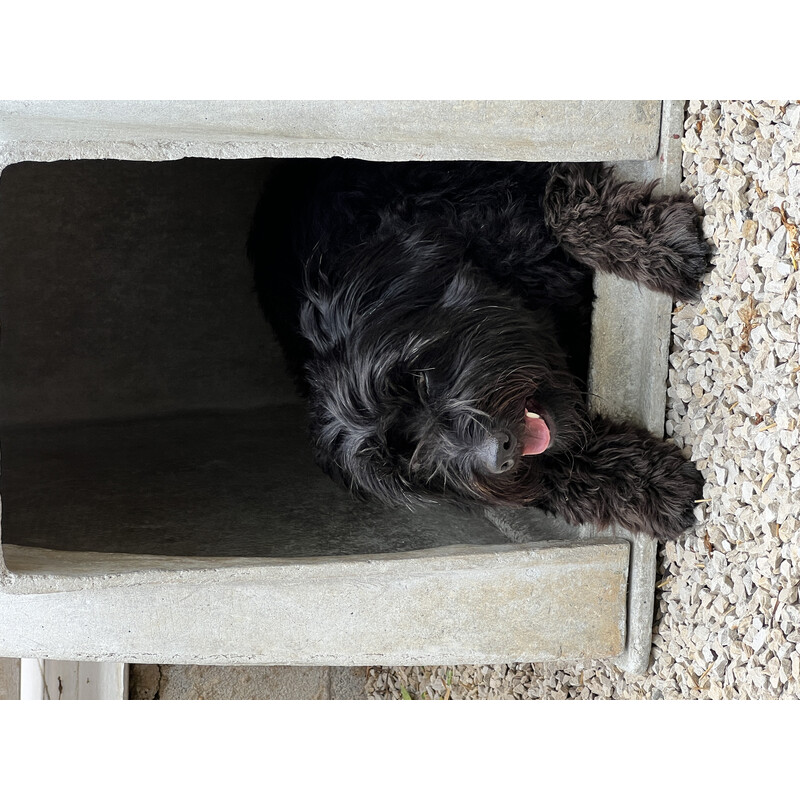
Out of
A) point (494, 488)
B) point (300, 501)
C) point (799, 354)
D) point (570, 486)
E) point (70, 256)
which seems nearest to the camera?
point (799, 354)

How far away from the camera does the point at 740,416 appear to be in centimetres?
253

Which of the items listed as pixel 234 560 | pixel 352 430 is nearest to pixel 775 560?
pixel 352 430

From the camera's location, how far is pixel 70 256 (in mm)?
3924

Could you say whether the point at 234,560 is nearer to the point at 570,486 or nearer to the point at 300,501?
the point at 300,501

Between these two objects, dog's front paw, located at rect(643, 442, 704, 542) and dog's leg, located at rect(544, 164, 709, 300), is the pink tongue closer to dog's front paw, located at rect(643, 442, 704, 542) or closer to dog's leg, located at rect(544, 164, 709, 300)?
dog's front paw, located at rect(643, 442, 704, 542)

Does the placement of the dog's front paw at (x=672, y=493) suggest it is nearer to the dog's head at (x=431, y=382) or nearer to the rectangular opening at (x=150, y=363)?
the dog's head at (x=431, y=382)

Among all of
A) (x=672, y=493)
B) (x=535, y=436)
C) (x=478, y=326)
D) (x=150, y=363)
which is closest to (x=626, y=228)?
(x=478, y=326)

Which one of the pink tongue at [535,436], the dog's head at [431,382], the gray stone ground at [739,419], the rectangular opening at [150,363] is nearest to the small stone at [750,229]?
the gray stone ground at [739,419]

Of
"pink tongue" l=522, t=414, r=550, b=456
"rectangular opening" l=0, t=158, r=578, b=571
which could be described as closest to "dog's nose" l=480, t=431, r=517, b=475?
"pink tongue" l=522, t=414, r=550, b=456

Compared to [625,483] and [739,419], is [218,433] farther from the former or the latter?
[739,419]

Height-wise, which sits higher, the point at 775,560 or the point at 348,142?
the point at 348,142

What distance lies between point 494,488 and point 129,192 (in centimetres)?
226

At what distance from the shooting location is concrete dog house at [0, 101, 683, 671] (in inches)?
96.2

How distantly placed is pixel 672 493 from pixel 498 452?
0.66 metres
